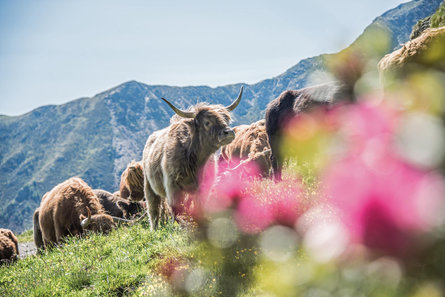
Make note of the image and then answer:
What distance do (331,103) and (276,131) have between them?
9.59ft

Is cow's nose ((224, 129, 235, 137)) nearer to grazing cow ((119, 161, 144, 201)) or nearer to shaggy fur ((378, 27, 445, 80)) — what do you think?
shaggy fur ((378, 27, 445, 80))

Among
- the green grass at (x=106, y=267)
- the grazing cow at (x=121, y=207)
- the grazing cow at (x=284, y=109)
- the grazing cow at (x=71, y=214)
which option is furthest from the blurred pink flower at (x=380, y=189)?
the grazing cow at (x=121, y=207)

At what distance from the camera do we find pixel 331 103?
6.72 metres

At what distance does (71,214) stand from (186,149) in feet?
15.1

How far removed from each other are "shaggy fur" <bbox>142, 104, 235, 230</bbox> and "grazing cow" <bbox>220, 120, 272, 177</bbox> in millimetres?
3346

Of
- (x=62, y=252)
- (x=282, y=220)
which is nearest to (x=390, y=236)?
(x=282, y=220)

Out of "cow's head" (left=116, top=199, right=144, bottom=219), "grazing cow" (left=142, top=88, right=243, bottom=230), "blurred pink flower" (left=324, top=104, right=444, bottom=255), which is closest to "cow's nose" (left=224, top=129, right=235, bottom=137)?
"grazing cow" (left=142, top=88, right=243, bottom=230)

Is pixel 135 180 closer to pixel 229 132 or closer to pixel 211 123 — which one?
pixel 211 123

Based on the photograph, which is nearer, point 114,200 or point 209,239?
point 209,239

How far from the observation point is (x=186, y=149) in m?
7.21

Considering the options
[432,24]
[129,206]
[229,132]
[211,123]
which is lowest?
[129,206]

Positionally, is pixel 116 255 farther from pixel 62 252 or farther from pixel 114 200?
pixel 114 200

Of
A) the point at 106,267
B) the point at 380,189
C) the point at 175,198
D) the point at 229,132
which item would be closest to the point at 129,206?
the point at 175,198

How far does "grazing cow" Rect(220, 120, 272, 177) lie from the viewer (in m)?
10.7
